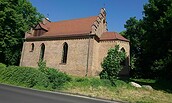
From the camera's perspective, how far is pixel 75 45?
1235 inches

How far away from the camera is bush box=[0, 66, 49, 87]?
19344mm

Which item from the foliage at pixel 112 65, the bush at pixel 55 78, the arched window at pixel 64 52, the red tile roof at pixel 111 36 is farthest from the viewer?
the arched window at pixel 64 52

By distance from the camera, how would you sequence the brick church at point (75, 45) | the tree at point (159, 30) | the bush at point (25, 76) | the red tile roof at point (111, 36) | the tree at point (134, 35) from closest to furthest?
the bush at point (25, 76)
the tree at point (159, 30)
the brick church at point (75, 45)
the red tile roof at point (111, 36)
the tree at point (134, 35)

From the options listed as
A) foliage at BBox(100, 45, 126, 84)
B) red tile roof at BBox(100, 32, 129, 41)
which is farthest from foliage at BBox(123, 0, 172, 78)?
foliage at BBox(100, 45, 126, 84)

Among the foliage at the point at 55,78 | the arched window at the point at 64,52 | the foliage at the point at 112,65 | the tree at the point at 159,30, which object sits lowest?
the foliage at the point at 55,78

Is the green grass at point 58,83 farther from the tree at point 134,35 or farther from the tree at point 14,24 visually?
the tree at point 134,35

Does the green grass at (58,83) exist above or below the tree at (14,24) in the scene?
below

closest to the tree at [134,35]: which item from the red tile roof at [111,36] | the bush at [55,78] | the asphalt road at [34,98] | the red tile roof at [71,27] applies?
the red tile roof at [111,36]

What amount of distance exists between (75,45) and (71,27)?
16.2ft

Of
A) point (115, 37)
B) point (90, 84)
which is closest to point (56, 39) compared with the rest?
point (115, 37)

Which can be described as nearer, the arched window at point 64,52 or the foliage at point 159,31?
the foliage at point 159,31

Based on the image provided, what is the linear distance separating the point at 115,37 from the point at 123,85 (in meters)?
11.2

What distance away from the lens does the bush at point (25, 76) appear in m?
19.3

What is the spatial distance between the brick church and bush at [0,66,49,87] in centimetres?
1044
